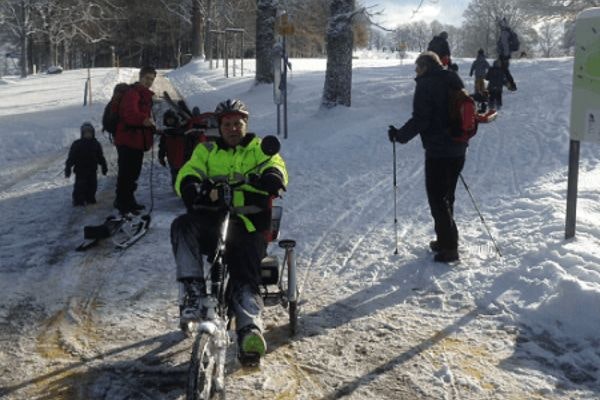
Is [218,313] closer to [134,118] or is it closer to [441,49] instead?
[134,118]

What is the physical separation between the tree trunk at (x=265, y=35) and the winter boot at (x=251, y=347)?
693 inches

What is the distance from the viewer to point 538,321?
5.41 meters

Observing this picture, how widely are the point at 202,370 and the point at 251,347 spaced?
2.10 ft

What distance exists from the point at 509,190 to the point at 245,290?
20.2ft

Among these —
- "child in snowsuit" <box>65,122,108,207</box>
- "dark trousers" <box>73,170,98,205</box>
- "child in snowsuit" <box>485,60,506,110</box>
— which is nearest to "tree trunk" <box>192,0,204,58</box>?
"child in snowsuit" <box>485,60,506,110</box>

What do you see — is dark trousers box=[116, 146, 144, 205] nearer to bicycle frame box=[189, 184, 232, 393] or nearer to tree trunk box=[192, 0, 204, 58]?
bicycle frame box=[189, 184, 232, 393]

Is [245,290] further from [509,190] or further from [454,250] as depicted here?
[509,190]

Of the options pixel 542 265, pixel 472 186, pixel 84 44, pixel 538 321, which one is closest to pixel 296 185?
pixel 472 186

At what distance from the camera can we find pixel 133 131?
830 centimetres

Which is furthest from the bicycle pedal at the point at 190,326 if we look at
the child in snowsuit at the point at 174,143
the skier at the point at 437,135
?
the child in snowsuit at the point at 174,143

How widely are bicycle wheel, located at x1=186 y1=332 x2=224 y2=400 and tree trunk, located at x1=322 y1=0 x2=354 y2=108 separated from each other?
12516mm

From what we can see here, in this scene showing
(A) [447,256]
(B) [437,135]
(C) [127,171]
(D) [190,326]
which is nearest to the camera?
(D) [190,326]

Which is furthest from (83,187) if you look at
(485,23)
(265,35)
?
(485,23)

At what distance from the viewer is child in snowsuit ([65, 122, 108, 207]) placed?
927cm
